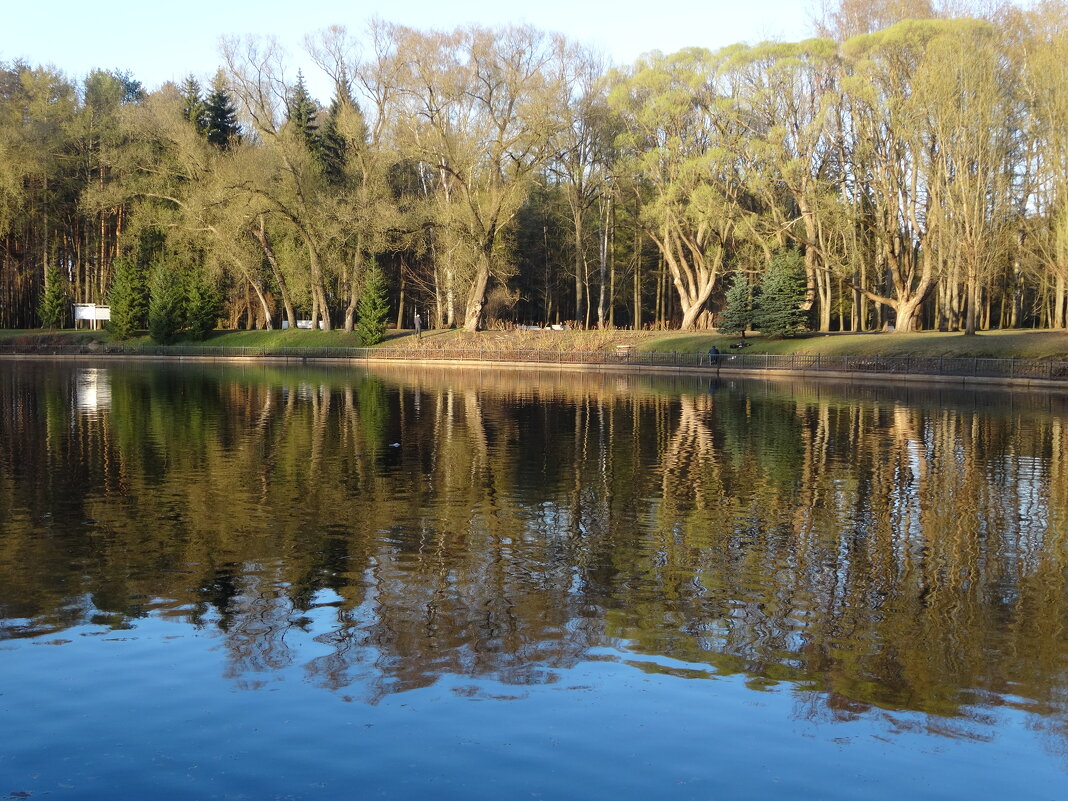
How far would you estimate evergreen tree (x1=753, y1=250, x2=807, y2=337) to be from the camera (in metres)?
58.5

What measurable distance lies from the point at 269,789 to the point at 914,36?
2109 inches

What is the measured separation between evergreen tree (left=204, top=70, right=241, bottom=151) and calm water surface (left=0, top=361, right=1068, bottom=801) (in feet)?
194

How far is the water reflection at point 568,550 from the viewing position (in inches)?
362

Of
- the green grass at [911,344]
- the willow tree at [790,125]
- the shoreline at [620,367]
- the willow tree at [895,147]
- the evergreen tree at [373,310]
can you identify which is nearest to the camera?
the shoreline at [620,367]

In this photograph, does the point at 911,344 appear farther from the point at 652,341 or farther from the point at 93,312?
the point at 93,312

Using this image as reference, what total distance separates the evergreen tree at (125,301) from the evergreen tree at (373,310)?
17.7 m

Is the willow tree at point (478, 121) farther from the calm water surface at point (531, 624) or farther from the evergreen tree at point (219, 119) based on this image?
the calm water surface at point (531, 624)

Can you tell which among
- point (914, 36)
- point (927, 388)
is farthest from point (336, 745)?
point (914, 36)

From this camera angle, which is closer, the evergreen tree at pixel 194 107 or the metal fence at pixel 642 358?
the metal fence at pixel 642 358

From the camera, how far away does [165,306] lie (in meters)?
73.2

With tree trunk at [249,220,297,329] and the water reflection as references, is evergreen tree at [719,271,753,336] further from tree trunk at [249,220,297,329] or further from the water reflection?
tree trunk at [249,220,297,329]

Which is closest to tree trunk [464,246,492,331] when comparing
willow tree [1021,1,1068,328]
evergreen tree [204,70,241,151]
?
evergreen tree [204,70,241,151]

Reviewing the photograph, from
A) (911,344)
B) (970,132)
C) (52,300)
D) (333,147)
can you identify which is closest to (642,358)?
(911,344)

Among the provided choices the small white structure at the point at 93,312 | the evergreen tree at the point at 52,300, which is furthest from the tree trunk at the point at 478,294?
the evergreen tree at the point at 52,300
